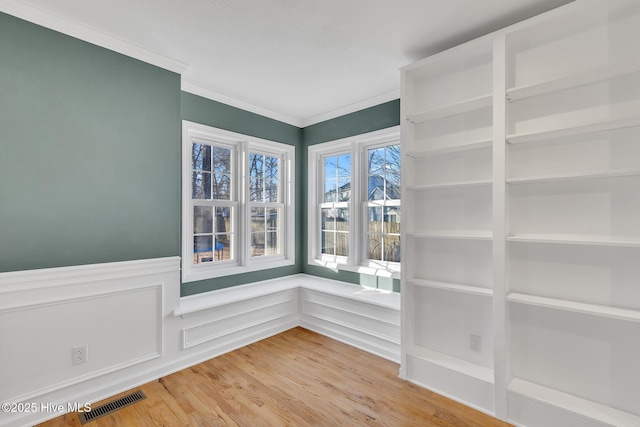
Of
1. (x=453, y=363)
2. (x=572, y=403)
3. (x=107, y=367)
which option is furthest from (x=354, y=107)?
(x=107, y=367)

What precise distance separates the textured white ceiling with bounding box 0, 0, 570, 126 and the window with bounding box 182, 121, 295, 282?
703 millimetres

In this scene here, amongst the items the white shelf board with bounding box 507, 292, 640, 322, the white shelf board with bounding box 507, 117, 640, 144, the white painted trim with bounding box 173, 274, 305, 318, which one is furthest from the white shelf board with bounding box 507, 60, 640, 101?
the white painted trim with bounding box 173, 274, 305, 318

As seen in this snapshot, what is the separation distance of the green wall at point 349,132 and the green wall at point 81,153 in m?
1.90

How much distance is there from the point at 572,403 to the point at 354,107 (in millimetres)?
3278

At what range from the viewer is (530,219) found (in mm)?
2137

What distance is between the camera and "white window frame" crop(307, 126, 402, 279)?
11.7 ft

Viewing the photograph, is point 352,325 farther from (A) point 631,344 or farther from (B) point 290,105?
(B) point 290,105

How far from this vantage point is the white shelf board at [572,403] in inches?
69.1

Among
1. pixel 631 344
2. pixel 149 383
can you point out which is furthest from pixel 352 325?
pixel 631 344

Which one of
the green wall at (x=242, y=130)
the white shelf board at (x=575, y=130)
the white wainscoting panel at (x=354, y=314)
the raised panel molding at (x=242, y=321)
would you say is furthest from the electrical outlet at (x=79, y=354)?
the white shelf board at (x=575, y=130)

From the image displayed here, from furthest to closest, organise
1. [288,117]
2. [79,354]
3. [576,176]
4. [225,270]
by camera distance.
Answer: [288,117], [225,270], [79,354], [576,176]

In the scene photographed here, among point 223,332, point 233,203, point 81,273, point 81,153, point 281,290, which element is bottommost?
point 223,332

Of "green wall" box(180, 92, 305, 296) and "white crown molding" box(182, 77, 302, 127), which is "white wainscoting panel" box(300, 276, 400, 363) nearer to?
"green wall" box(180, 92, 305, 296)

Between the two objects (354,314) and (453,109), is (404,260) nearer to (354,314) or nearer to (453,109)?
(354,314)
